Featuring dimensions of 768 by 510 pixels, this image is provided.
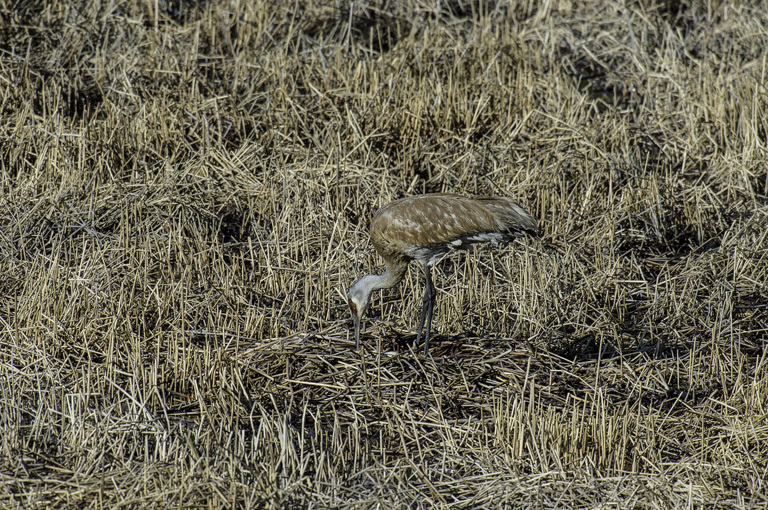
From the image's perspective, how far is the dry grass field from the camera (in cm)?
414

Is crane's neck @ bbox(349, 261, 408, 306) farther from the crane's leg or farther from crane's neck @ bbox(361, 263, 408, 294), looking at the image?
the crane's leg

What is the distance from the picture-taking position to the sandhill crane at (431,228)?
18.3 ft

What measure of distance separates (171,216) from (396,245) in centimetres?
207

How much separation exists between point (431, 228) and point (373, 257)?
1089 mm

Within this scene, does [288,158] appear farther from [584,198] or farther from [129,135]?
[584,198]

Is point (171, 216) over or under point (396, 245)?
under

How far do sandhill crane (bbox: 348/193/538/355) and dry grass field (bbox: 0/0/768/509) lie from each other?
0.28m

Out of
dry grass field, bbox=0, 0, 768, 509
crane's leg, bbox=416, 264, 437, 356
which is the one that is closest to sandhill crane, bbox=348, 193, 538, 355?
crane's leg, bbox=416, 264, 437, 356

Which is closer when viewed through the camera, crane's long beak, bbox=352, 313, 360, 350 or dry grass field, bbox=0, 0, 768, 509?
dry grass field, bbox=0, 0, 768, 509

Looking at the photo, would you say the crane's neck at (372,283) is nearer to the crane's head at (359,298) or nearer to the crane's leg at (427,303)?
the crane's head at (359,298)

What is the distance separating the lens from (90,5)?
9047mm

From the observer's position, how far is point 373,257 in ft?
21.8

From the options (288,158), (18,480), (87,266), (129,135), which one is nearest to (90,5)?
(129,135)

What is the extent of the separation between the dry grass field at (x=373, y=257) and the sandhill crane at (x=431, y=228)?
0.28 m
